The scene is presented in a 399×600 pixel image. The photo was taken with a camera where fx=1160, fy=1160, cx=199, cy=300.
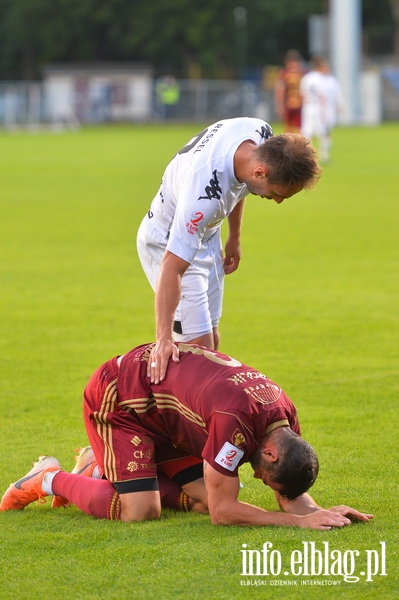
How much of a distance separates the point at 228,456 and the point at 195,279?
156 centimetres

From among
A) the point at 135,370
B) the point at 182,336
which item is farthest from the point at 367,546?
the point at 182,336

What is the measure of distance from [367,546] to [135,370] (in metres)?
1.35

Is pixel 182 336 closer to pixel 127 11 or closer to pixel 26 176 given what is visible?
→ pixel 26 176

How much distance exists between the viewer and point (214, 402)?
5039 mm

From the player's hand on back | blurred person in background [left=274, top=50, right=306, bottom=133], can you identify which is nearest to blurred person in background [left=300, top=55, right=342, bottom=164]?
blurred person in background [left=274, top=50, right=306, bottom=133]

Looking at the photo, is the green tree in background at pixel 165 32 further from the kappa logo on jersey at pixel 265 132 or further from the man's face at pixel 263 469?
the man's face at pixel 263 469

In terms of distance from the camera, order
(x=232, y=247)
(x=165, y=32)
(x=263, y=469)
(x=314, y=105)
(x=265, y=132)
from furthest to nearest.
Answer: (x=165, y=32) < (x=314, y=105) < (x=232, y=247) < (x=265, y=132) < (x=263, y=469)

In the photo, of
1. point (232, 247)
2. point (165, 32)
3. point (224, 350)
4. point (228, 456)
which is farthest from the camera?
point (165, 32)

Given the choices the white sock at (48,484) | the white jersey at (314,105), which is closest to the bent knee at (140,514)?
the white sock at (48,484)

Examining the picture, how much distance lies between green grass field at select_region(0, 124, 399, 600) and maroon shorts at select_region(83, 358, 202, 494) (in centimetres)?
23

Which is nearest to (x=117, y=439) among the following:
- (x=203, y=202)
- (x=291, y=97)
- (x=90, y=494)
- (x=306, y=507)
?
(x=90, y=494)

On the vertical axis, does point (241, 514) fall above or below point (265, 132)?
below

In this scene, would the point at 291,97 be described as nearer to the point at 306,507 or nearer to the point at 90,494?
the point at 90,494

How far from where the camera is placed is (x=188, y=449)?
5.45m
